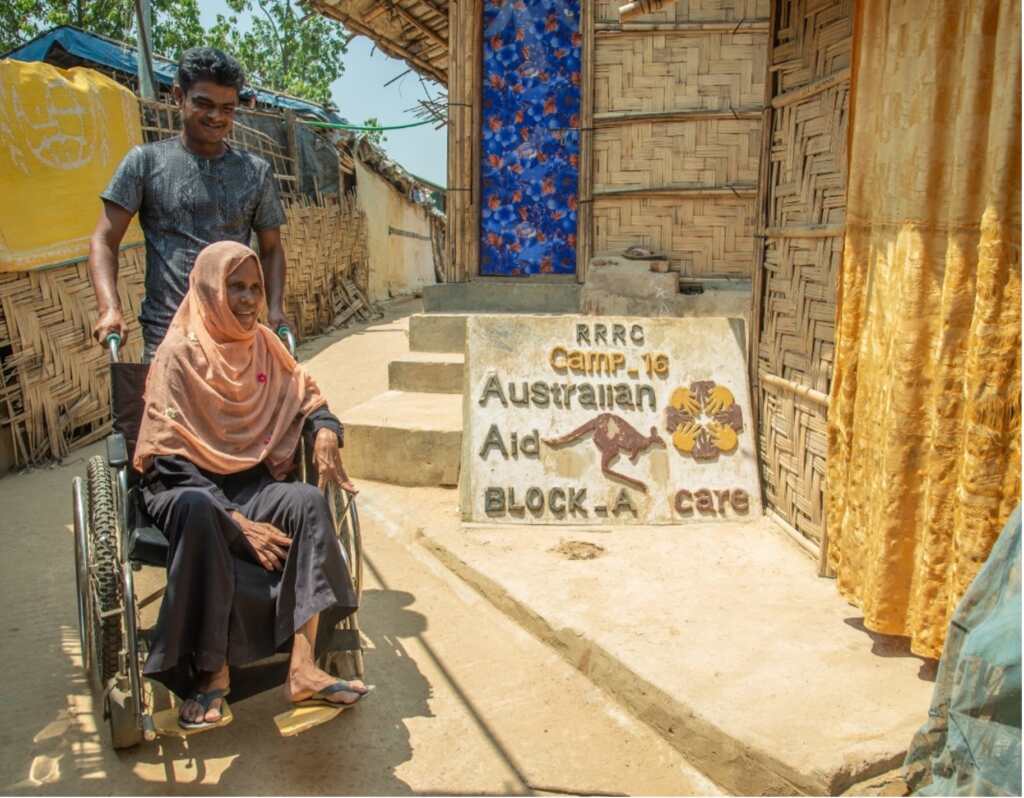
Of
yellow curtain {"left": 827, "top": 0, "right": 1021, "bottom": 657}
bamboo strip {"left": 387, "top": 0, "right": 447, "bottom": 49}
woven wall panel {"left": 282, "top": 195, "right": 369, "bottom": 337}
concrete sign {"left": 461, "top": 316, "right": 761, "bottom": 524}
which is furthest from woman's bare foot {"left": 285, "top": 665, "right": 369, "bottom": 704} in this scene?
woven wall panel {"left": 282, "top": 195, "right": 369, "bottom": 337}

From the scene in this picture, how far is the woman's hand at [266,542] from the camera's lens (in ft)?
9.04

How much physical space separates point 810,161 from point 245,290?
2.44m

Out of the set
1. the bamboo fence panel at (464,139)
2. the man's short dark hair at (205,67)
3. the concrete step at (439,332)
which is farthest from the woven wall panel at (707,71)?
the man's short dark hair at (205,67)

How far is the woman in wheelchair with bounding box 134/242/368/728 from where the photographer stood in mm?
2609

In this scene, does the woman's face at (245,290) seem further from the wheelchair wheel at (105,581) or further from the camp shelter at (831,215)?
the camp shelter at (831,215)

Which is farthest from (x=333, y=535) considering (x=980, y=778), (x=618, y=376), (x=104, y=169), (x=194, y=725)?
(x=104, y=169)

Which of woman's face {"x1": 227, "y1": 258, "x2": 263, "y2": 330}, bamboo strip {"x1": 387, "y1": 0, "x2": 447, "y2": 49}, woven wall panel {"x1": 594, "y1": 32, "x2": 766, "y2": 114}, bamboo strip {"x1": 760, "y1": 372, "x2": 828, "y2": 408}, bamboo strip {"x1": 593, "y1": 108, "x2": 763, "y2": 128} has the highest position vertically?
bamboo strip {"x1": 387, "y1": 0, "x2": 447, "y2": 49}

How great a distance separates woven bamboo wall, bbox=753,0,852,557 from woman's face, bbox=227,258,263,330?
224cm

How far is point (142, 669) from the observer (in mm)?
2625

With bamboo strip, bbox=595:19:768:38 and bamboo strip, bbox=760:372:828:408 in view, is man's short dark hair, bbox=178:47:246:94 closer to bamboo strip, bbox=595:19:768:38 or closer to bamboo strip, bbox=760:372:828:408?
bamboo strip, bbox=760:372:828:408

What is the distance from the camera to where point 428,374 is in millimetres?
6625

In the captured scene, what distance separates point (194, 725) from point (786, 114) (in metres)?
3.44

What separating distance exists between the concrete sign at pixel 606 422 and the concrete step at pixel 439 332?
2010 millimetres

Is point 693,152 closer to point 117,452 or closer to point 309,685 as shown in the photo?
point 117,452
